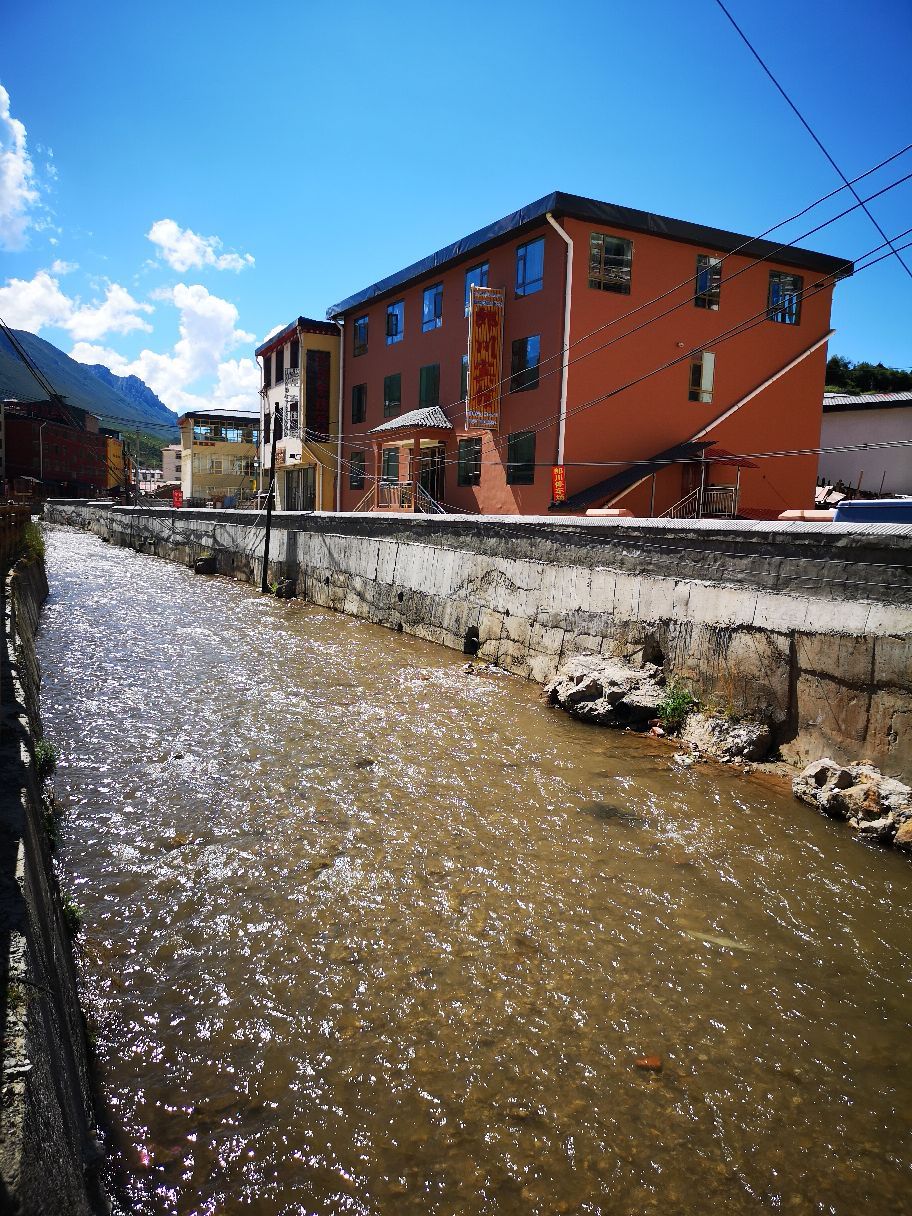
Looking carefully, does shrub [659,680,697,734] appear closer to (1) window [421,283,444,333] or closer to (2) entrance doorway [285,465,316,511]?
(1) window [421,283,444,333]

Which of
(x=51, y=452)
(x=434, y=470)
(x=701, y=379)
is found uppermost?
(x=51, y=452)

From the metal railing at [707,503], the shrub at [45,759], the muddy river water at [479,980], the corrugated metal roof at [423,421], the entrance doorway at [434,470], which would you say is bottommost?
the muddy river water at [479,980]

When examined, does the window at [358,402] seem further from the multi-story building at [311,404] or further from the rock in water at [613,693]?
the rock in water at [613,693]

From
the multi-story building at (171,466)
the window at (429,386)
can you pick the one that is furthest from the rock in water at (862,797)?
the multi-story building at (171,466)

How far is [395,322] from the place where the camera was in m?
26.3

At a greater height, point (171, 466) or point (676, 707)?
point (171, 466)

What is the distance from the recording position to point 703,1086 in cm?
321

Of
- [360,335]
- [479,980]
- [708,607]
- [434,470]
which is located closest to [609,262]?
[434,470]

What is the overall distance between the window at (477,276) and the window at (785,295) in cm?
876

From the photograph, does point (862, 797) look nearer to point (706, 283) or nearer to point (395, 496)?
point (706, 283)

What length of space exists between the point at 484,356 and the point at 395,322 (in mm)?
7581

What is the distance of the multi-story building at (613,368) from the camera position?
18.7 meters

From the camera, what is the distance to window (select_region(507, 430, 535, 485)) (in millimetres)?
19766

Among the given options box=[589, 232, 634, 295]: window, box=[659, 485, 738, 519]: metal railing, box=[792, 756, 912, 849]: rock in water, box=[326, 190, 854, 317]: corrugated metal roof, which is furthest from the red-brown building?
box=[792, 756, 912, 849]: rock in water
